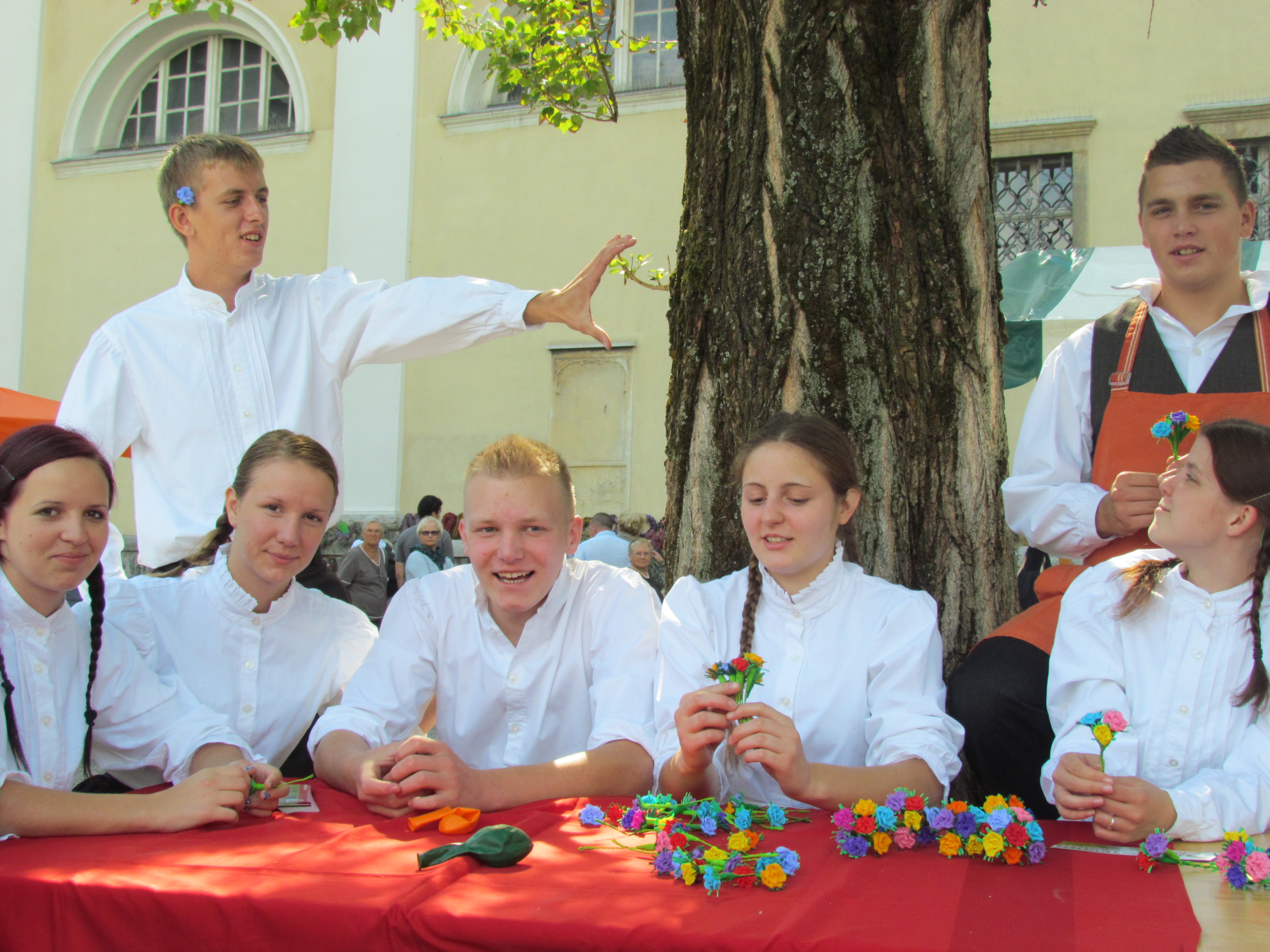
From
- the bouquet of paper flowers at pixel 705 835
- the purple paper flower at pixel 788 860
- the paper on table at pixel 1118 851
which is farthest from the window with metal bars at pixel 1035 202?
the purple paper flower at pixel 788 860

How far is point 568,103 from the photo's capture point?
702 centimetres

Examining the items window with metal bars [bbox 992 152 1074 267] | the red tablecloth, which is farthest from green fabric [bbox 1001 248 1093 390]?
the red tablecloth

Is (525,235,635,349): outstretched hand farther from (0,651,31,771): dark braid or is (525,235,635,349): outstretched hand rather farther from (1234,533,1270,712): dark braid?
(1234,533,1270,712): dark braid

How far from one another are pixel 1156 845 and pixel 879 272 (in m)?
1.59

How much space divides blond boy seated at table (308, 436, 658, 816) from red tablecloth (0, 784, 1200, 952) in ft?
2.03

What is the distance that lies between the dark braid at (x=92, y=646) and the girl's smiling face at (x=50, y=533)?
0.09m

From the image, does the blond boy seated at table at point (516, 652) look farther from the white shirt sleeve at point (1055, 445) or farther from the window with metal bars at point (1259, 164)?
the window with metal bars at point (1259, 164)

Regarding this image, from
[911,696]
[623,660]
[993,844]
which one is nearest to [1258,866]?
[993,844]

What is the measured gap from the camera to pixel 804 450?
8.16ft

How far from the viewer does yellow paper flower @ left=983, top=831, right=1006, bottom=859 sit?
1.72 meters

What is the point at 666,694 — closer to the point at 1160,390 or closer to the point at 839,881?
the point at 839,881

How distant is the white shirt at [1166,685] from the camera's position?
2.11m

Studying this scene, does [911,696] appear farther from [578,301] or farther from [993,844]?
[578,301]

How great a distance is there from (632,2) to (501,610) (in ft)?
39.3
